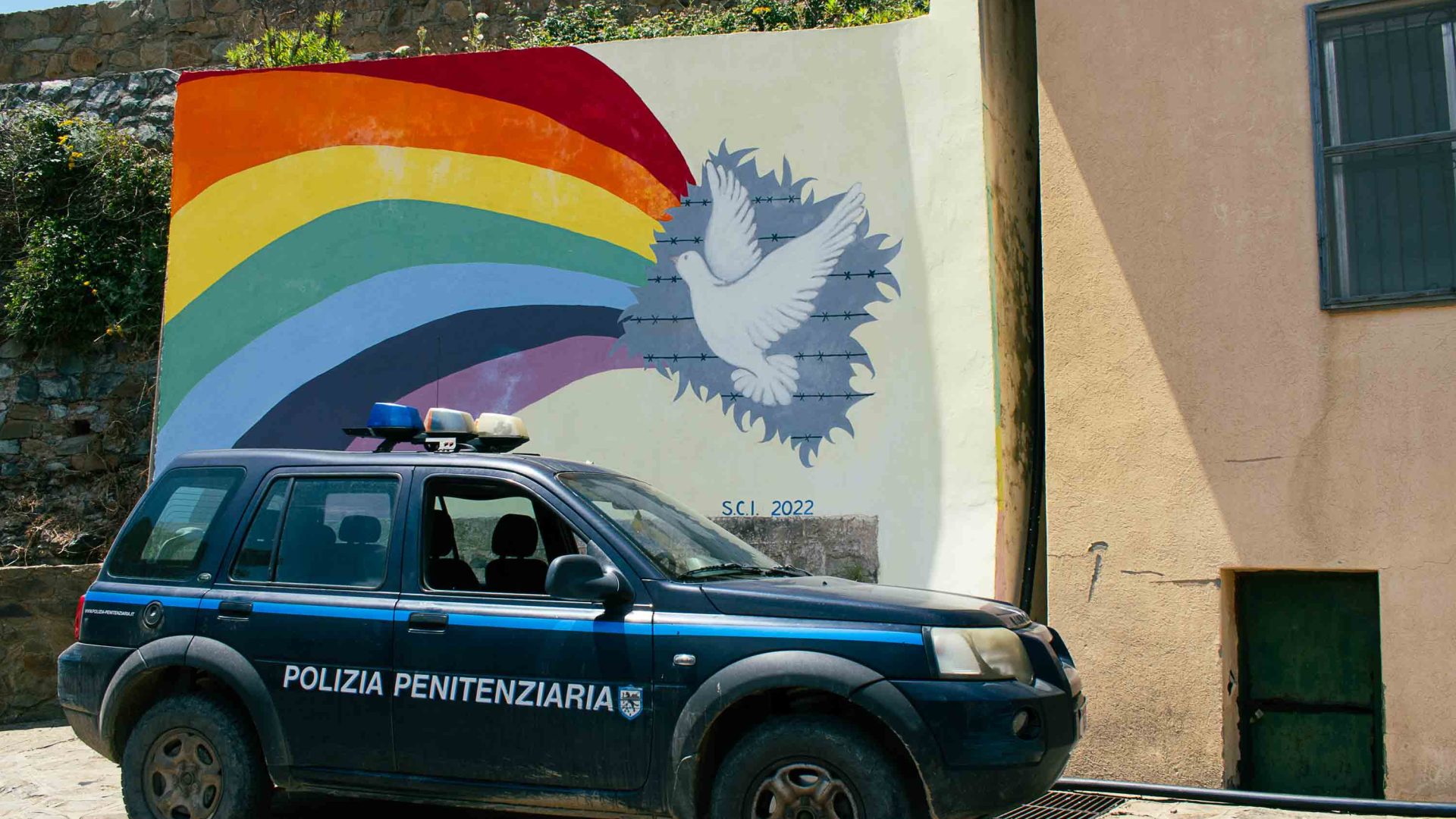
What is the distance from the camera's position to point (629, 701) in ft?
16.1

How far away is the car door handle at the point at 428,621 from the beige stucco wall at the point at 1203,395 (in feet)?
12.9

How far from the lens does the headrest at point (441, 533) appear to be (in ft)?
18.2

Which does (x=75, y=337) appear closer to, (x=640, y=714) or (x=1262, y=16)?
(x=640, y=714)

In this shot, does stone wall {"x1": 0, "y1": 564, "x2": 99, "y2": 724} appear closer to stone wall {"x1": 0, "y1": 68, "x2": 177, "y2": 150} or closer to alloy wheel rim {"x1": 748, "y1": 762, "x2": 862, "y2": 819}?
stone wall {"x1": 0, "y1": 68, "x2": 177, "y2": 150}

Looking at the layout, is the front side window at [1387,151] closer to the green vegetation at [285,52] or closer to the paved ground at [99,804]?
the paved ground at [99,804]

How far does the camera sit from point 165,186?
11984 millimetres

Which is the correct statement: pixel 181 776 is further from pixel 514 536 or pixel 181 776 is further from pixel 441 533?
pixel 514 536

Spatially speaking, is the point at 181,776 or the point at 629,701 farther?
the point at 181,776

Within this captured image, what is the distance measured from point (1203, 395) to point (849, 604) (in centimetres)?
363

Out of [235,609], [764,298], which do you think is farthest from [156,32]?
[235,609]

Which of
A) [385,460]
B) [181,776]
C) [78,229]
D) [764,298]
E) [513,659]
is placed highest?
[78,229]

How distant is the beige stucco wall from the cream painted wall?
0.63 metres

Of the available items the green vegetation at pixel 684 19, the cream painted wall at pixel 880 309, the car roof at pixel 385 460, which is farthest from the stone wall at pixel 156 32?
the car roof at pixel 385 460

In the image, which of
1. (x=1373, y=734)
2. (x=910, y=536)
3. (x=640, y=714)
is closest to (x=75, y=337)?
(x=910, y=536)
